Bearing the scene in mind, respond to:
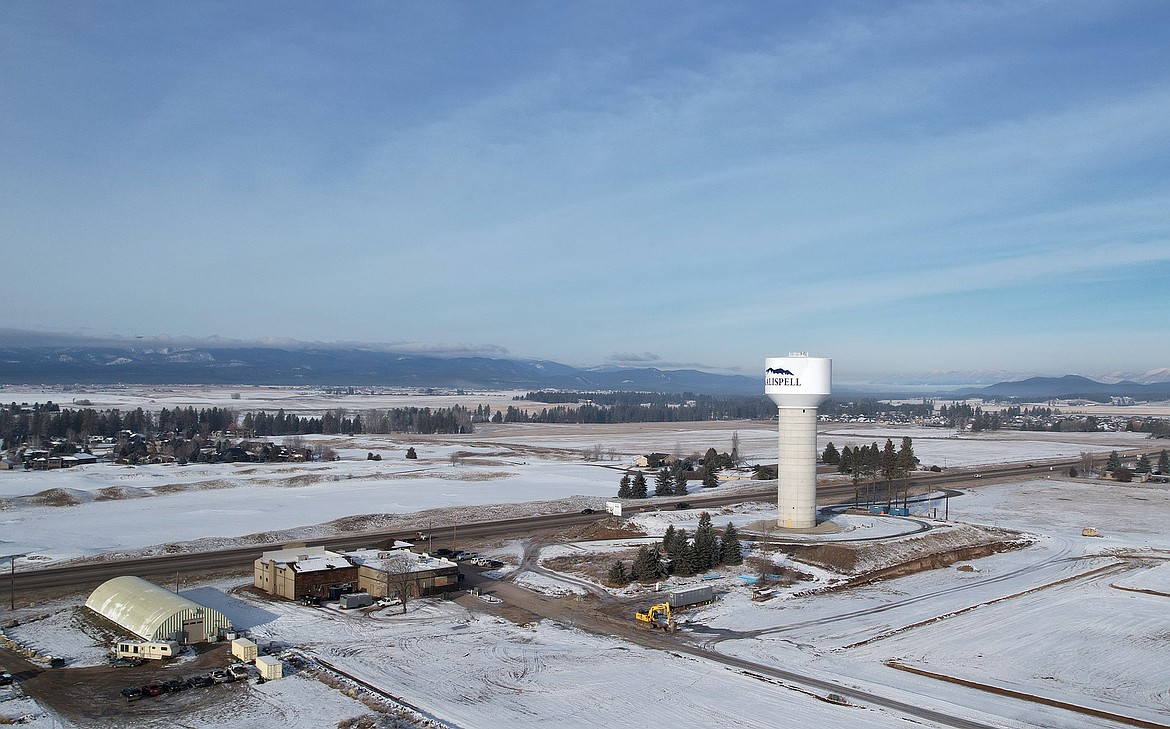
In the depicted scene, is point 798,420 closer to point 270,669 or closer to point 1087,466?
point 270,669

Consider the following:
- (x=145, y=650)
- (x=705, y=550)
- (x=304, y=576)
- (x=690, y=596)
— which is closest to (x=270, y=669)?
(x=145, y=650)

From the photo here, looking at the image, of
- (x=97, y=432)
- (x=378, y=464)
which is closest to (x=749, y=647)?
(x=378, y=464)

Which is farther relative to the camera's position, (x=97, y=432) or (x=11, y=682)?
(x=97, y=432)

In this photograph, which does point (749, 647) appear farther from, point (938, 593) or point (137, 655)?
point (137, 655)

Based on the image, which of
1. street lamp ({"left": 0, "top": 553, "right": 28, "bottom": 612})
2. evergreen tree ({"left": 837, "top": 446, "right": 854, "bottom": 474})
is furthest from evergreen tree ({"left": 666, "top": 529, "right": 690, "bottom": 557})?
evergreen tree ({"left": 837, "top": 446, "right": 854, "bottom": 474})

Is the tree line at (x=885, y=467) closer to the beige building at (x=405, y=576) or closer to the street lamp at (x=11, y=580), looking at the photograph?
the beige building at (x=405, y=576)

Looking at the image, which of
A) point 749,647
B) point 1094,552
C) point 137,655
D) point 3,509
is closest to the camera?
point 137,655

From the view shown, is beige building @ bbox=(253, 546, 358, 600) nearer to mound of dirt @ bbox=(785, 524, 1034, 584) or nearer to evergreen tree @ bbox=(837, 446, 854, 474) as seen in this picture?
mound of dirt @ bbox=(785, 524, 1034, 584)
